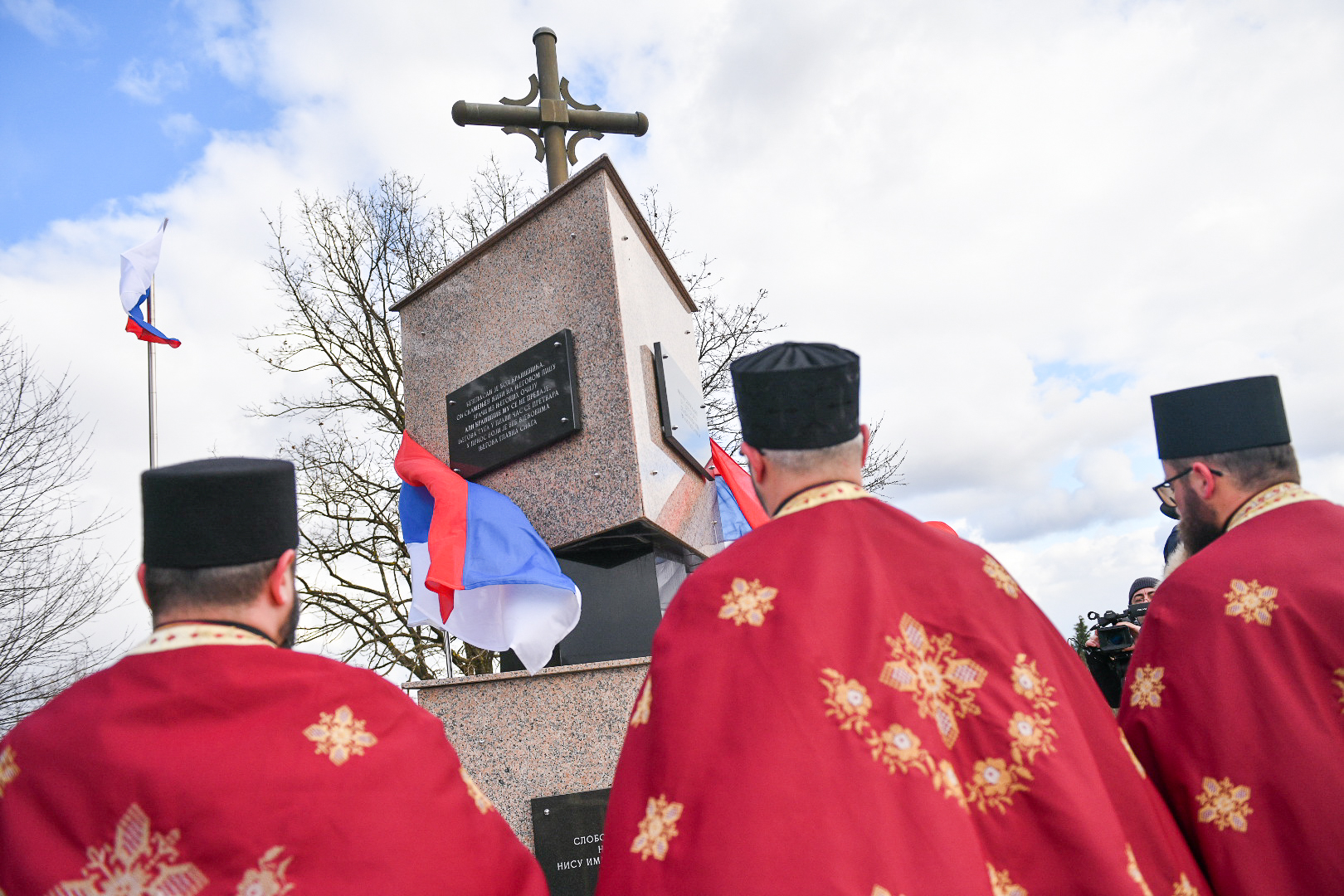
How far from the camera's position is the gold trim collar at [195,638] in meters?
1.78

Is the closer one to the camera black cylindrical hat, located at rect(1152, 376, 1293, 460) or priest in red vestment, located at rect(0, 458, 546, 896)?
priest in red vestment, located at rect(0, 458, 546, 896)

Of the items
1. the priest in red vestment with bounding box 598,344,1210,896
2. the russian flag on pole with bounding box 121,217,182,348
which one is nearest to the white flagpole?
the russian flag on pole with bounding box 121,217,182,348

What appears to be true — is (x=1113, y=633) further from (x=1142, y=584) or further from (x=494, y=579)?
(x=494, y=579)

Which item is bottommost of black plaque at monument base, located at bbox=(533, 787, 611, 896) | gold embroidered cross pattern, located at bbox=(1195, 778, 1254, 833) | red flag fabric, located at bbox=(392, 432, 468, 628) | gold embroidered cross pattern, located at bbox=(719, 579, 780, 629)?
black plaque at monument base, located at bbox=(533, 787, 611, 896)

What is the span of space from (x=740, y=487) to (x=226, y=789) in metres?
4.31

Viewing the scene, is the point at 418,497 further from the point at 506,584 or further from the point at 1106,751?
the point at 1106,751

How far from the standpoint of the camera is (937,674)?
1.82 meters

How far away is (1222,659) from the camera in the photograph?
2.17 meters

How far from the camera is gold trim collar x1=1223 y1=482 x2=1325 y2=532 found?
240 cm

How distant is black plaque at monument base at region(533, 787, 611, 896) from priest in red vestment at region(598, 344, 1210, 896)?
2413 mm

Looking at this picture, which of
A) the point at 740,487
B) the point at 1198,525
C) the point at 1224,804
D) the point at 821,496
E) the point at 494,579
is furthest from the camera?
the point at 740,487

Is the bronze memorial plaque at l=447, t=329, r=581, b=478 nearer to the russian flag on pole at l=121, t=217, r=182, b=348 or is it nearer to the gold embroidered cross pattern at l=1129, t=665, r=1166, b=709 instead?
the russian flag on pole at l=121, t=217, r=182, b=348

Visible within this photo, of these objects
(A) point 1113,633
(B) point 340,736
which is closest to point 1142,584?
(A) point 1113,633

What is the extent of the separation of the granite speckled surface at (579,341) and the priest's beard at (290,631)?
278 centimetres
